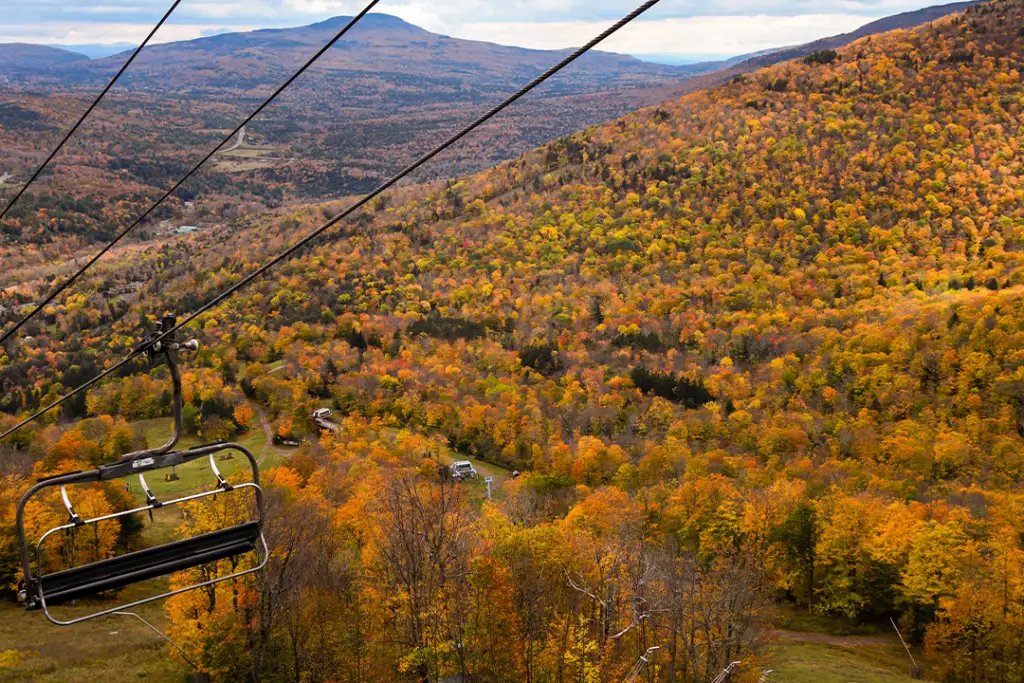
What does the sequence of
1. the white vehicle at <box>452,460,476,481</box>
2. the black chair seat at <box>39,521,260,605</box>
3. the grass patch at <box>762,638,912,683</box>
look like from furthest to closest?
the white vehicle at <box>452,460,476,481</box>, the grass patch at <box>762,638,912,683</box>, the black chair seat at <box>39,521,260,605</box>

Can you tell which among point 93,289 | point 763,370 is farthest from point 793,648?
point 93,289

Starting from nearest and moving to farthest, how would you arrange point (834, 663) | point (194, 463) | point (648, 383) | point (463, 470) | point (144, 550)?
point (144, 550) → point (834, 663) → point (463, 470) → point (194, 463) → point (648, 383)

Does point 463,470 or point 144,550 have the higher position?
point 144,550

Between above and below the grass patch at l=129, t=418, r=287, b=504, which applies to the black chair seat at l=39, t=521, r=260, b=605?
above

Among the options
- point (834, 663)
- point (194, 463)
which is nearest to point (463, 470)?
point (194, 463)

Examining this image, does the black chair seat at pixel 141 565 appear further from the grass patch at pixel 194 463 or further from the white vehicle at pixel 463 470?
the white vehicle at pixel 463 470

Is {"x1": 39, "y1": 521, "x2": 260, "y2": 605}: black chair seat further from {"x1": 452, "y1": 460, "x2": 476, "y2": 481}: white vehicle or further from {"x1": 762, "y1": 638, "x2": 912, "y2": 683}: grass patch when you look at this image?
{"x1": 452, "y1": 460, "x2": 476, "y2": 481}: white vehicle

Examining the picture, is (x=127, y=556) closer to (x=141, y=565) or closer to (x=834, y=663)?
(x=141, y=565)

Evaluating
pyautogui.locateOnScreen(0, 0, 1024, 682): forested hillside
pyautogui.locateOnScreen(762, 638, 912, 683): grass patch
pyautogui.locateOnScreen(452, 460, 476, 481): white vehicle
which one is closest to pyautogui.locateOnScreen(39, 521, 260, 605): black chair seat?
pyautogui.locateOnScreen(0, 0, 1024, 682): forested hillside
